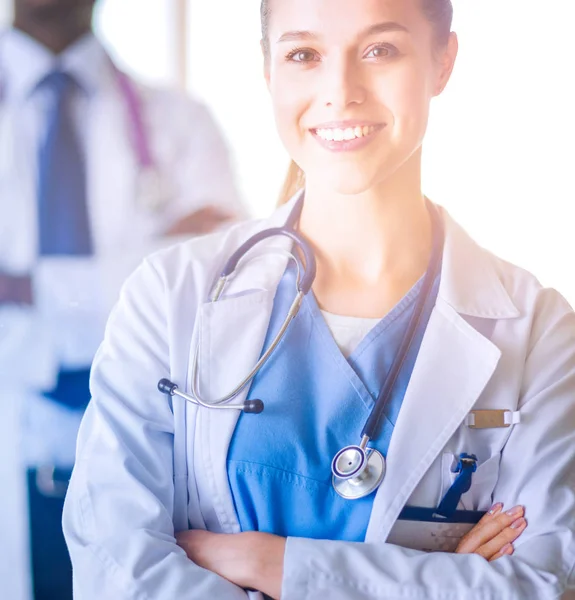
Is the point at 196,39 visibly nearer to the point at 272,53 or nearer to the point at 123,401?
the point at 272,53

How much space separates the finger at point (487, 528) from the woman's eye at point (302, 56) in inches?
26.3

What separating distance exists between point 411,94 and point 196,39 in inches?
15.5

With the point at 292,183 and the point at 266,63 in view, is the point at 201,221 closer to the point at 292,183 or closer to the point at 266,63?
the point at 292,183

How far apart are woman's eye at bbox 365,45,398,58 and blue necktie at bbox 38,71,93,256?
493 millimetres

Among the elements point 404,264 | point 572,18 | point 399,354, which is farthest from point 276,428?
point 572,18

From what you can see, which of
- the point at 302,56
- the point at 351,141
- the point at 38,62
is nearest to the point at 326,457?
the point at 351,141

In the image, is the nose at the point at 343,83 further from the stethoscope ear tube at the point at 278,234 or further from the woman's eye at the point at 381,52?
the stethoscope ear tube at the point at 278,234

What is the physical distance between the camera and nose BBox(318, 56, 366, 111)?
105cm

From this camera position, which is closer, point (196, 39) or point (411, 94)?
point (411, 94)

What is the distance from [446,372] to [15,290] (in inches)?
26.8

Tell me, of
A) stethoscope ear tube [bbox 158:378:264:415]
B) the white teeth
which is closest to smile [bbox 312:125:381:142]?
the white teeth

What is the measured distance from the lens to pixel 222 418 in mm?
1060

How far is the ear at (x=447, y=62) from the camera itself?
3.76 ft

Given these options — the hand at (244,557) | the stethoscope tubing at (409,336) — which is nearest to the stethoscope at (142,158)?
the stethoscope tubing at (409,336)
